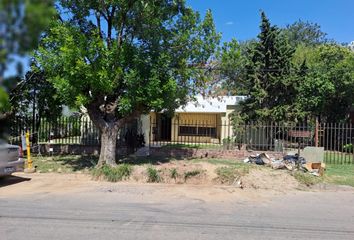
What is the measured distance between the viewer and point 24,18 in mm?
1618

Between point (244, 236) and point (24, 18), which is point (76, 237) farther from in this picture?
point (24, 18)

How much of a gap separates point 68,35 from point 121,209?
6.38 meters

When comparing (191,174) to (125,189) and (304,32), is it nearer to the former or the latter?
(125,189)

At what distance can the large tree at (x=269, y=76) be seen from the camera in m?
22.8

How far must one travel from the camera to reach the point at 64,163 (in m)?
15.0

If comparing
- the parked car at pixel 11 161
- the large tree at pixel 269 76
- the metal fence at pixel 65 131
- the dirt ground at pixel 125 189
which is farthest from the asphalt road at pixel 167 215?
the large tree at pixel 269 76

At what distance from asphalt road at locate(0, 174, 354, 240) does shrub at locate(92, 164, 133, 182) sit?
4.65 feet

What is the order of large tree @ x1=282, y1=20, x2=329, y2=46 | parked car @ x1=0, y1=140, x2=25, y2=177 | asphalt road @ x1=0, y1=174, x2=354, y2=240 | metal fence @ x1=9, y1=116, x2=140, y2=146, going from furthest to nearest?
large tree @ x1=282, y1=20, x2=329, y2=46, metal fence @ x1=9, y1=116, x2=140, y2=146, parked car @ x1=0, y1=140, x2=25, y2=177, asphalt road @ x1=0, y1=174, x2=354, y2=240

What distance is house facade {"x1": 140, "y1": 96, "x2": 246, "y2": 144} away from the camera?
27562 mm

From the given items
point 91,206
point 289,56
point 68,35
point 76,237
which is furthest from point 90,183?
point 289,56

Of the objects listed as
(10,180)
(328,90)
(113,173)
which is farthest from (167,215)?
(328,90)

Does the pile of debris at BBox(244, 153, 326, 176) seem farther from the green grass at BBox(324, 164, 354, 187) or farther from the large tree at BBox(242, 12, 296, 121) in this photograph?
the large tree at BBox(242, 12, 296, 121)

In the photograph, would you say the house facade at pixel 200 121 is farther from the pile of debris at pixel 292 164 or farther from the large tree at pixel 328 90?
the pile of debris at pixel 292 164

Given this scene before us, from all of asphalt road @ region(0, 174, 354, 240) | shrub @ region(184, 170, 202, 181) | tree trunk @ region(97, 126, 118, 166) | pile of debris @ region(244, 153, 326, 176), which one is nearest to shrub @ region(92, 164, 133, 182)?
tree trunk @ region(97, 126, 118, 166)
